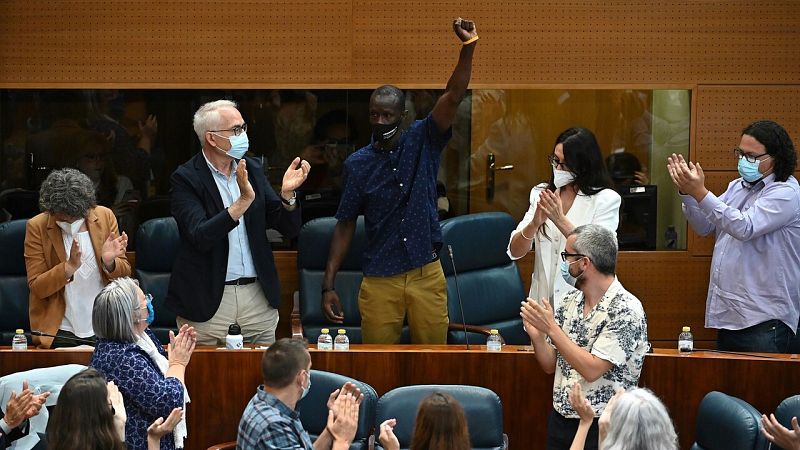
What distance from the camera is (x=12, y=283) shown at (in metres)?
6.49

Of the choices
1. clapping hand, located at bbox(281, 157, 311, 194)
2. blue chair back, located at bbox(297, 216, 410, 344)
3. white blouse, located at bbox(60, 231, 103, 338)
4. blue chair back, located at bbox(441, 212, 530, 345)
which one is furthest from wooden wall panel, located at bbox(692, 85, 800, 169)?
white blouse, located at bbox(60, 231, 103, 338)

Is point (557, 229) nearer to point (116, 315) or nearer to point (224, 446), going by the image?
point (224, 446)

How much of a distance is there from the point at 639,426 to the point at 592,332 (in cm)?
82

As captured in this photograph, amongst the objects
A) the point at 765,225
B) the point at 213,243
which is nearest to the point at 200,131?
the point at 213,243

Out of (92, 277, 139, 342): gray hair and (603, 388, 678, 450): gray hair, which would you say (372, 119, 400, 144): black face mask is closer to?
(92, 277, 139, 342): gray hair

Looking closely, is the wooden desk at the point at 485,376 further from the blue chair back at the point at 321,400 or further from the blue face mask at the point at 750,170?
the blue face mask at the point at 750,170

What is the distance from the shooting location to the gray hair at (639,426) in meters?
3.64

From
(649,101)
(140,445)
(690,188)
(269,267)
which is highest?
(649,101)

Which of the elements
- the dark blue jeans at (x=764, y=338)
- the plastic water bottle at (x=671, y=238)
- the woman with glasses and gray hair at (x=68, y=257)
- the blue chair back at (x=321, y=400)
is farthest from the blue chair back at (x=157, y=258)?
the dark blue jeans at (x=764, y=338)

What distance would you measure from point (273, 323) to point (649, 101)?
9.19 ft

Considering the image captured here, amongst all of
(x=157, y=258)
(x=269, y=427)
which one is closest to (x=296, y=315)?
(x=157, y=258)

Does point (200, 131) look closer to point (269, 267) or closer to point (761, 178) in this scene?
point (269, 267)

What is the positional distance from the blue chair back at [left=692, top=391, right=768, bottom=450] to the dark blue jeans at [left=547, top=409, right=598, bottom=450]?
54 centimetres

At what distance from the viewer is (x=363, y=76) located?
6.85m
